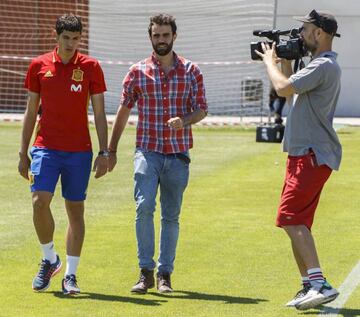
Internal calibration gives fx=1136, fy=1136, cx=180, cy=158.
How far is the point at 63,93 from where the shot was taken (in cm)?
861

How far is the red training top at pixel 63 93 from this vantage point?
8.61 metres

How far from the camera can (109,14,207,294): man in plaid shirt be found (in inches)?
345

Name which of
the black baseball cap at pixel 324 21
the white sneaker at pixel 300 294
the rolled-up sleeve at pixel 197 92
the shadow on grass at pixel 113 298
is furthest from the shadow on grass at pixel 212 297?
the black baseball cap at pixel 324 21

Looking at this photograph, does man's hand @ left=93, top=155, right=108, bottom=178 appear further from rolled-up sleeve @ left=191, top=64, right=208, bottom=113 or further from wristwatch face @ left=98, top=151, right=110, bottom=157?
rolled-up sleeve @ left=191, top=64, right=208, bottom=113

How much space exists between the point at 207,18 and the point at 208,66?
1.57 metres

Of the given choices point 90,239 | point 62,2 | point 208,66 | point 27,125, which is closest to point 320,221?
point 90,239

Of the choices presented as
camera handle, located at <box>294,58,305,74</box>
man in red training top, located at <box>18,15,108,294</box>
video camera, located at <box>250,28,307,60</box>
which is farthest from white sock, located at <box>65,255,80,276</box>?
camera handle, located at <box>294,58,305,74</box>

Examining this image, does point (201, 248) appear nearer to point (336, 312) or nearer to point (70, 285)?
point (70, 285)

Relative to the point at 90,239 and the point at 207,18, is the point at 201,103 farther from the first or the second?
the point at 207,18

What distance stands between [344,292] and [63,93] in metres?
2.64

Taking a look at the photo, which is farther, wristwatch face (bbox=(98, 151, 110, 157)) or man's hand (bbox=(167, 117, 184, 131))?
wristwatch face (bbox=(98, 151, 110, 157))

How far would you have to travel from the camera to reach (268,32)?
8297 millimetres

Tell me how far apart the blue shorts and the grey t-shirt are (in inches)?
65.8

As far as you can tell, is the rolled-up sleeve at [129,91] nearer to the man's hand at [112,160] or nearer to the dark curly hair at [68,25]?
the man's hand at [112,160]
